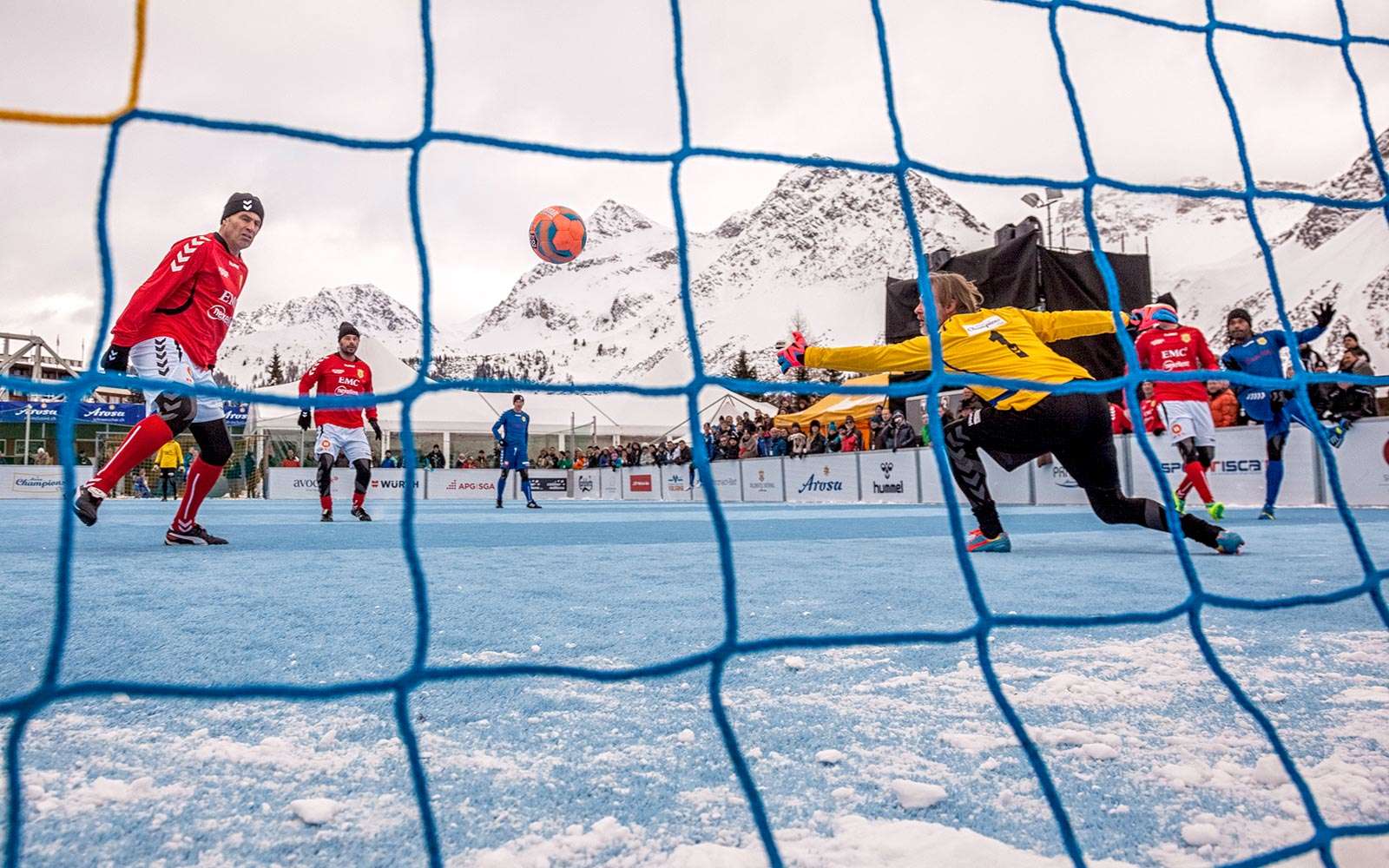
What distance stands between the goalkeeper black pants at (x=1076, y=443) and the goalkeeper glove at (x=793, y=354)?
136 cm

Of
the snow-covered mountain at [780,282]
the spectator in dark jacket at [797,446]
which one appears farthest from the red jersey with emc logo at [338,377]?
the snow-covered mountain at [780,282]

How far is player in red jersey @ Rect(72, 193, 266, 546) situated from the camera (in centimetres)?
380

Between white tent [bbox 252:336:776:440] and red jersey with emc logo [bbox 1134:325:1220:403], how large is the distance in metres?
15.0

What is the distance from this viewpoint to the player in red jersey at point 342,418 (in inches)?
252

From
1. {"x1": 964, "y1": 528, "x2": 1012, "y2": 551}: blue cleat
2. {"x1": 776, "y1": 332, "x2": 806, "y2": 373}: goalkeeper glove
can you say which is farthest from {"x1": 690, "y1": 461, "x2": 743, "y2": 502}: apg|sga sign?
{"x1": 776, "y1": 332, "x2": 806, "y2": 373}: goalkeeper glove

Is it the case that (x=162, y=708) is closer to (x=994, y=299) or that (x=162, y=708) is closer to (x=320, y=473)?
(x=320, y=473)

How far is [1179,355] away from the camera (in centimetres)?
551

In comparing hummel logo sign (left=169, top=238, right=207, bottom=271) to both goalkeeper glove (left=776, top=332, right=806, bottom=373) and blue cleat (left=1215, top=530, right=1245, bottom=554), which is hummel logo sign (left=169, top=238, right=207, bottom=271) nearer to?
goalkeeper glove (left=776, top=332, right=806, bottom=373)

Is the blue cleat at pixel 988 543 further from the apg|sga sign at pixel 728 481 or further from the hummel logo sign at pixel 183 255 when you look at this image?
the apg|sga sign at pixel 728 481

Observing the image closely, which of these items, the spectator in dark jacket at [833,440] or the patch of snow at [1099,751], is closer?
the patch of snow at [1099,751]

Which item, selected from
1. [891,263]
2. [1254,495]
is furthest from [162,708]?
[891,263]

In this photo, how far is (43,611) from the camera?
243 centimetres

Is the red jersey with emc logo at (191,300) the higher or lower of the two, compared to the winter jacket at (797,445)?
higher

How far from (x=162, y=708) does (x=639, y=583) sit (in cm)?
176
